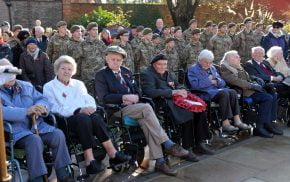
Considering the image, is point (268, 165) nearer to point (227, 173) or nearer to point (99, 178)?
point (227, 173)

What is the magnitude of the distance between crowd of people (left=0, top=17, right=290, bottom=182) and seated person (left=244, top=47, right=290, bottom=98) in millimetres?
17

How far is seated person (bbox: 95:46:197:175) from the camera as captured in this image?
15.7 ft

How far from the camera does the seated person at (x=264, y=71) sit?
6930mm

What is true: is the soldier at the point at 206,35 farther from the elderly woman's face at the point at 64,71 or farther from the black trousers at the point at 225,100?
the elderly woman's face at the point at 64,71

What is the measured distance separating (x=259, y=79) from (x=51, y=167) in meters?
3.83

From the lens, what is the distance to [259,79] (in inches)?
266

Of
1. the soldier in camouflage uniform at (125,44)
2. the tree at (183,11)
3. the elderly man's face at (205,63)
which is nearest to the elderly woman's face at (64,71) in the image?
the elderly man's face at (205,63)

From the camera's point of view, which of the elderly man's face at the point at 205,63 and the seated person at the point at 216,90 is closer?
the seated person at the point at 216,90

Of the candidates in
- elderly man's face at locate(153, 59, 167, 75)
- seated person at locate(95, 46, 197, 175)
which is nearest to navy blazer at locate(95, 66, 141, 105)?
seated person at locate(95, 46, 197, 175)

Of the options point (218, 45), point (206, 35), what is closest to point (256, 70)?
point (218, 45)

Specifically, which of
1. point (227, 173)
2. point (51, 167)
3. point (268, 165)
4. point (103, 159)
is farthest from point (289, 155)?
point (51, 167)

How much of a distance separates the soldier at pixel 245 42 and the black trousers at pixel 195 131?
4.74 meters

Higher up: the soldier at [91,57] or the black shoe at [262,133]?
the soldier at [91,57]

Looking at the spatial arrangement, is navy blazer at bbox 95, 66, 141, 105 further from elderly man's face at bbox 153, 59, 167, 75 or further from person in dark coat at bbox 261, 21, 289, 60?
person in dark coat at bbox 261, 21, 289, 60
